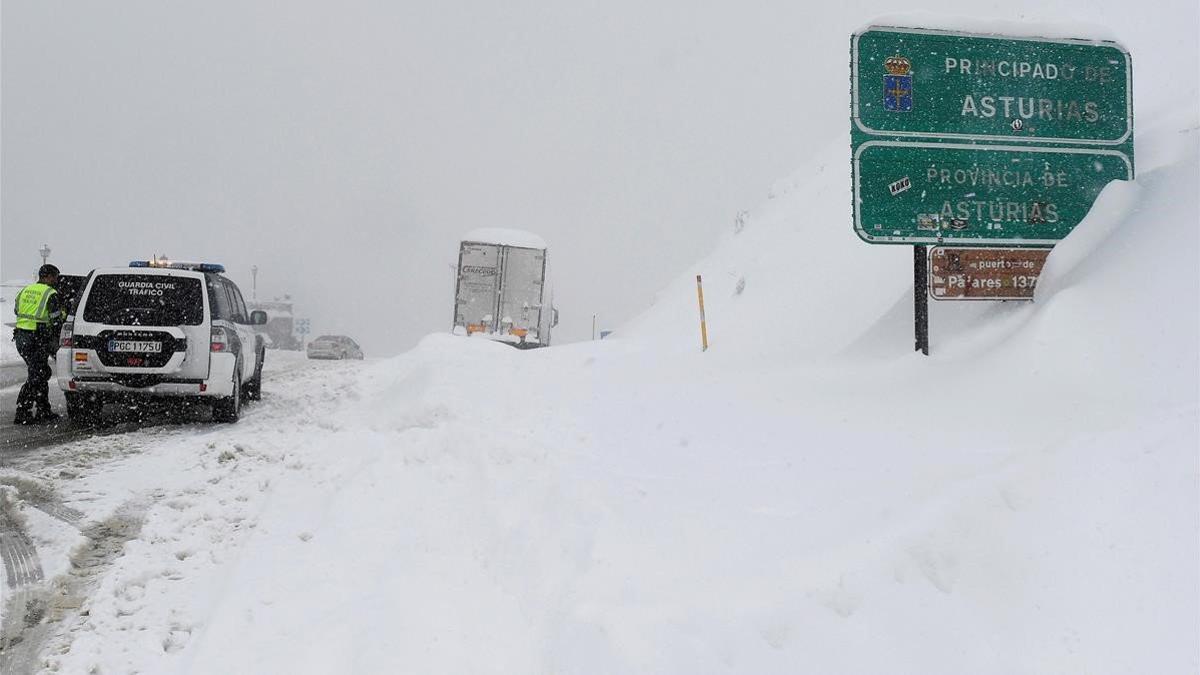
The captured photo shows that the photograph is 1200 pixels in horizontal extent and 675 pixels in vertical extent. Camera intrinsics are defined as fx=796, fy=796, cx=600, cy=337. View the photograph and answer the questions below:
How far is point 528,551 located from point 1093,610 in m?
2.78

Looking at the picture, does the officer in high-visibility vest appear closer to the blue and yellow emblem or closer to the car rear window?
the car rear window

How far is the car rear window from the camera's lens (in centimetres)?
988

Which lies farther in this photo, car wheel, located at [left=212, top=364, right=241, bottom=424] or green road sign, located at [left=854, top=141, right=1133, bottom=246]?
car wheel, located at [left=212, top=364, right=241, bottom=424]

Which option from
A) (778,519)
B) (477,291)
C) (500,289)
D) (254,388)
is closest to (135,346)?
(254,388)

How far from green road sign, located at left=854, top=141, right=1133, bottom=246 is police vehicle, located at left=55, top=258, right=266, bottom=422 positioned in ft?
26.2

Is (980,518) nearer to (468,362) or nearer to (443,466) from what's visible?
(443,466)

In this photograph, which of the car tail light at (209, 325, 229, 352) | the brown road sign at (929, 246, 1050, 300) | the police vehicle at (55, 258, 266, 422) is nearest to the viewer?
the brown road sign at (929, 246, 1050, 300)

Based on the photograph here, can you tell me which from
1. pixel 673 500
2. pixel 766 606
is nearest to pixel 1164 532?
pixel 766 606

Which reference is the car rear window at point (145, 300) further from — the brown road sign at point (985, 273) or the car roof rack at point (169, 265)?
the brown road sign at point (985, 273)

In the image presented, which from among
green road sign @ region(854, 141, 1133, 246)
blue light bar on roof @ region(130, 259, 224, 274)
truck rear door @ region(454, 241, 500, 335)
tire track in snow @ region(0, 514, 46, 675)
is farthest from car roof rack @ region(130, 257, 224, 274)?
truck rear door @ region(454, 241, 500, 335)

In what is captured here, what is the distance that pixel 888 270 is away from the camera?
46.6 feet

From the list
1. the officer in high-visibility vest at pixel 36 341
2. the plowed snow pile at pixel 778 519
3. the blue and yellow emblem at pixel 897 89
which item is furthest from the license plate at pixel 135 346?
the blue and yellow emblem at pixel 897 89

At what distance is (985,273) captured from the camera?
7.36 meters

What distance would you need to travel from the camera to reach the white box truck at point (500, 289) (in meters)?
23.8
